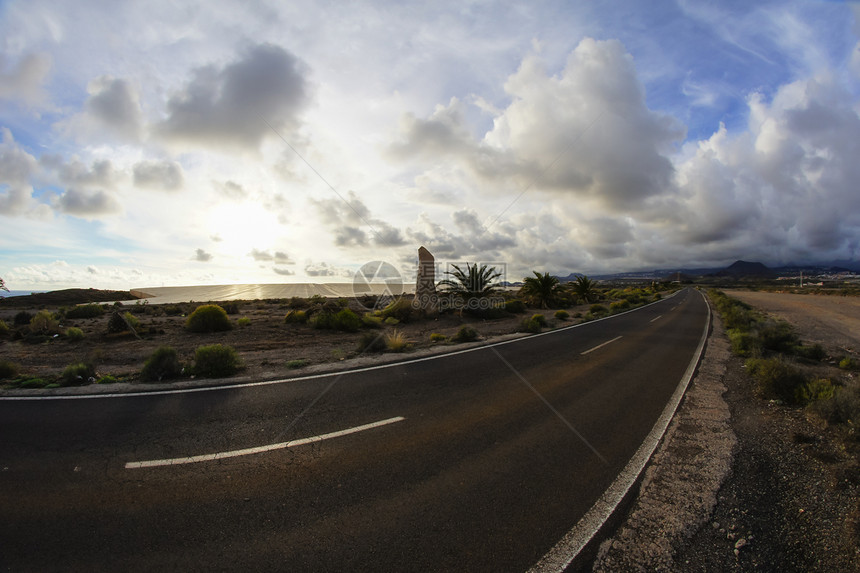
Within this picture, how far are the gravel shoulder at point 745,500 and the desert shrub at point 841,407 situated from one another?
0.59 ft

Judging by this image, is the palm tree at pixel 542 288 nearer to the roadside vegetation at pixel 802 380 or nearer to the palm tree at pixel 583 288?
the palm tree at pixel 583 288

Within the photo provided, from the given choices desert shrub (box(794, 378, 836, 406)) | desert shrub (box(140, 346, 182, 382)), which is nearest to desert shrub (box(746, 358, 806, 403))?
desert shrub (box(794, 378, 836, 406))

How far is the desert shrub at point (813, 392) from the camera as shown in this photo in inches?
249

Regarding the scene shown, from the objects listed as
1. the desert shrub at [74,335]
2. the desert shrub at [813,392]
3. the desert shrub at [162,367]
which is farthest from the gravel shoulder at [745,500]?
the desert shrub at [74,335]

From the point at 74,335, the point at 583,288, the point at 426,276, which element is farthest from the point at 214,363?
the point at 583,288

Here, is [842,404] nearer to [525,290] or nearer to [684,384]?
[684,384]

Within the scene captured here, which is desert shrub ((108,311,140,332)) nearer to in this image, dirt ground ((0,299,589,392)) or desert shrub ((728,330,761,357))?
dirt ground ((0,299,589,392))

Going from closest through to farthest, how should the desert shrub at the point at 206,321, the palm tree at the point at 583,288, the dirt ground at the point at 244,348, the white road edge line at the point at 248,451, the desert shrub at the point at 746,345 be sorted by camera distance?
the white road edge line at the point at 248,451 → the dirt ground at the point at 244,348 → the desert shrub at the point at 746,345 → the desert shrub at the point at 206,321 → the palm tree at the point at 583,288

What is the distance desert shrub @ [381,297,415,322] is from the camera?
20250 millimetres

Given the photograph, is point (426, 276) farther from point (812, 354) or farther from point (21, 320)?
point (21, 320)

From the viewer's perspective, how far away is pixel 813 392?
21.6 ft

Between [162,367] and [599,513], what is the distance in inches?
360

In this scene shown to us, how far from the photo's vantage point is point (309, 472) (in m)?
4.01

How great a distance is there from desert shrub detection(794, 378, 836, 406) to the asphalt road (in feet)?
8.43
